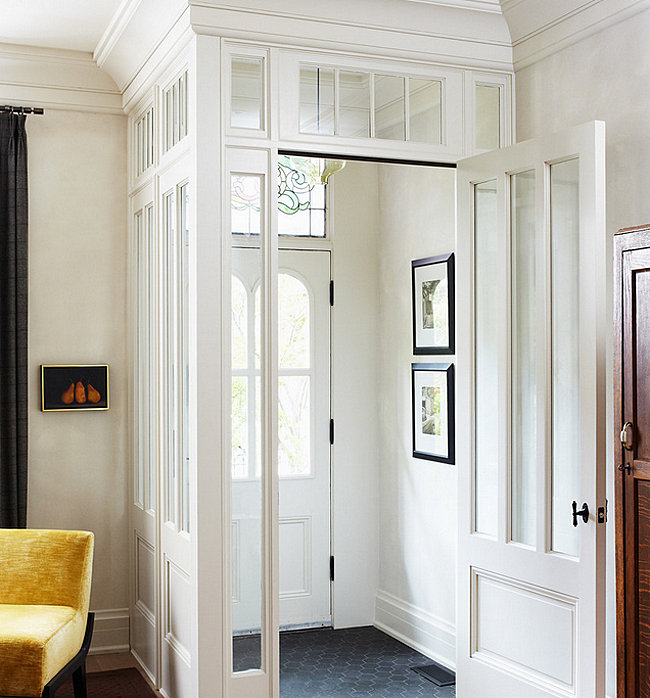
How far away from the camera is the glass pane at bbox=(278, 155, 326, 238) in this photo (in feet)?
15.8

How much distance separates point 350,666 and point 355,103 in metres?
2.72

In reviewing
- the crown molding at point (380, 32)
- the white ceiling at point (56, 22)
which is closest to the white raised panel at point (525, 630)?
the crown molding at point (380, 32)

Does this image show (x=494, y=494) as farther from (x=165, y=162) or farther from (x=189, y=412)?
(x=165, y=162)

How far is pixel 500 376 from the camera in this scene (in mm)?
3293

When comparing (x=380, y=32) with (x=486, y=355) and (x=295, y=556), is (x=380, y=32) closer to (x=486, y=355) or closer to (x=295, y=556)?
(x=486, y=355)

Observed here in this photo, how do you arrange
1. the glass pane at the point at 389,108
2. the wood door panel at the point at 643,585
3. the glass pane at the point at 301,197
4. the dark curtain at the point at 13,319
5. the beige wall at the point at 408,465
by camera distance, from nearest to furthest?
the wood door panel at the point at 643,585 < the glass pane at the point at 389,108 < the dark curtain at the point at 13,319 < the beige wall at the point at 408,465 < the glass pane at the point at 301,197

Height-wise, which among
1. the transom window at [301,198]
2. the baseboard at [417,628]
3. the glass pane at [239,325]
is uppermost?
the transom window at [301,198]

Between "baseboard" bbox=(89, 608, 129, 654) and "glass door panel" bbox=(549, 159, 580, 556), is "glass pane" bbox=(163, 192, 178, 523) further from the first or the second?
"glass door panel" bbox=(549, 159, 580, 556)

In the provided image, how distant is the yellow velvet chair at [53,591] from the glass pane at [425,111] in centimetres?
221

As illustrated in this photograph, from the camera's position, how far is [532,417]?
3182mm

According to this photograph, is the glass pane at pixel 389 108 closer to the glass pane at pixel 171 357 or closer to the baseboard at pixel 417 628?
the glass pane at pixel 171 357

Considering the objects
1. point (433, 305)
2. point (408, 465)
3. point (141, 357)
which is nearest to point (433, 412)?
point (408, 465)

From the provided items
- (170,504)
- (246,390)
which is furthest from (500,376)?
(170,504)

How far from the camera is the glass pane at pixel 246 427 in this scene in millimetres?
3264
